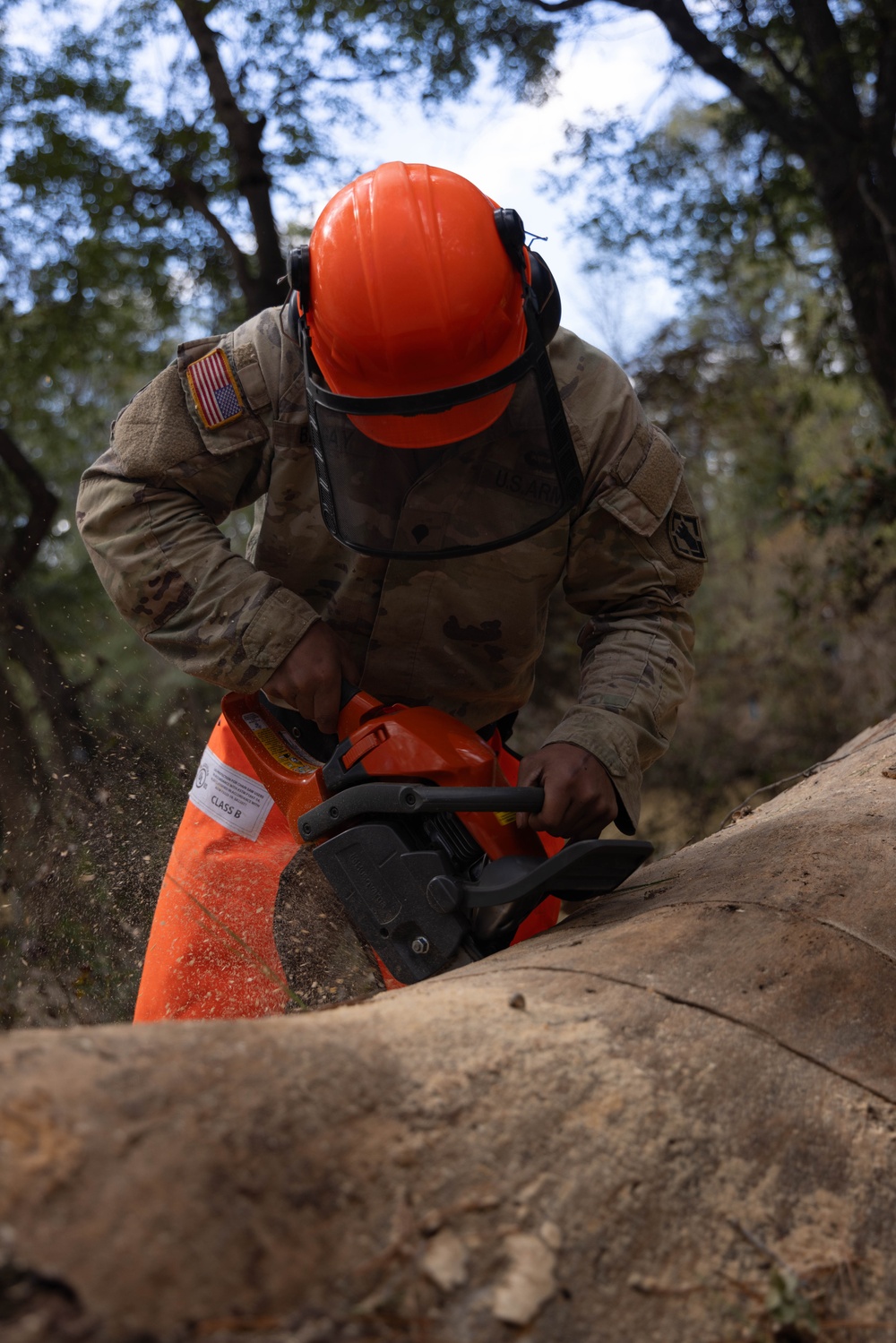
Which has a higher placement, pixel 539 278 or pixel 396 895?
pixel 539 278

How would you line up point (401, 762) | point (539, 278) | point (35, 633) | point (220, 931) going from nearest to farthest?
1. point (401, 762)
2. point (539, 278)
3. point (220, 931)
4. point (35, 633)

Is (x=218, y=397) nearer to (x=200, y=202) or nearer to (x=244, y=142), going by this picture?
(x=244, y=142)

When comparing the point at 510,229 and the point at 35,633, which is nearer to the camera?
the point at 510,229

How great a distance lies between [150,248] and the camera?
27.4 feet

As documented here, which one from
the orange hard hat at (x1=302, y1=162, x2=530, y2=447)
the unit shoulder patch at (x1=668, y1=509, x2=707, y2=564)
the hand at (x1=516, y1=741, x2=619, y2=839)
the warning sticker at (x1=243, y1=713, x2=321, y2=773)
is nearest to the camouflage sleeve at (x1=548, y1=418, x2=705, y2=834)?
the unit shoulder patch at (x1=668, y1=509, x2=707, y2=564)

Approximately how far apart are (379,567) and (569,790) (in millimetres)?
862

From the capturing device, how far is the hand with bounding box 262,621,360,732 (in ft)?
7.77

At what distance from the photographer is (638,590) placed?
273 centimetres

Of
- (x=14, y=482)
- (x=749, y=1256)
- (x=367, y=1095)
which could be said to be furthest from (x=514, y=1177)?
(x=14, y=482)

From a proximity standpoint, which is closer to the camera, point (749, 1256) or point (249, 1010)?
point (749, 1256)

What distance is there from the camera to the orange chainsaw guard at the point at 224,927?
2.40 meters

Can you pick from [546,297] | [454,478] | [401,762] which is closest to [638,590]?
[454,478]

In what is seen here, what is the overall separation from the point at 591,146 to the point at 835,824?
7321 mm

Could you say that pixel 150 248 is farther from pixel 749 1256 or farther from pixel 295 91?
pixel 749 1256
